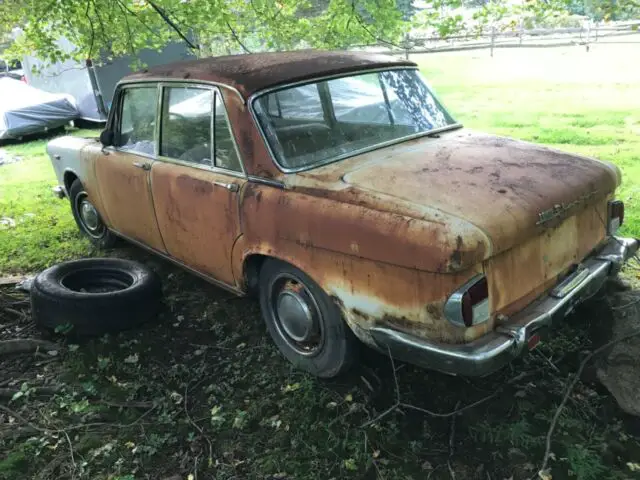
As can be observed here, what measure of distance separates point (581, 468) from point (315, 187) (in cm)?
182

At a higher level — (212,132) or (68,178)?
(212,132)

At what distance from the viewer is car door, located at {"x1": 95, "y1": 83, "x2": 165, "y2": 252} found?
13.6 feet

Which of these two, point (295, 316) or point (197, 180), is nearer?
point (295, 316)

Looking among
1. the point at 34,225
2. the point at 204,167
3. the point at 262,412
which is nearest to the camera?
the point at 262,412

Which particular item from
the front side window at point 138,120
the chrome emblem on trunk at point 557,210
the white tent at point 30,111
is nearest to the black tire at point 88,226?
the front side window at point 138,120

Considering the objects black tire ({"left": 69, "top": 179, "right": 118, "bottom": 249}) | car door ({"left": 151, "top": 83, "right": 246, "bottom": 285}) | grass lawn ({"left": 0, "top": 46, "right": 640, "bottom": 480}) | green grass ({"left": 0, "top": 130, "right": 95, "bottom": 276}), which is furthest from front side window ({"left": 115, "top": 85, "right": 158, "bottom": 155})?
green grass ({"left": 0, "top": 130, "right": 95, "bottom": 276})

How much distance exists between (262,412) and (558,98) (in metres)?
11.8

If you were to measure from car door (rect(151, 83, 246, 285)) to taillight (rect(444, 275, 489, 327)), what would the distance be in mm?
1485

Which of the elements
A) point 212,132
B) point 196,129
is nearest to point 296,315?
point 212,132

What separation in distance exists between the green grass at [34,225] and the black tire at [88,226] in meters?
0.14

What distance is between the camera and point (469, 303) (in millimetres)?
2365

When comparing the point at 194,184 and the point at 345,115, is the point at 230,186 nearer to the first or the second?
the point at 194,184

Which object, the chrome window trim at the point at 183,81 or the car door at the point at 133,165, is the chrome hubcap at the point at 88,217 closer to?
the car door at the point at 133,165

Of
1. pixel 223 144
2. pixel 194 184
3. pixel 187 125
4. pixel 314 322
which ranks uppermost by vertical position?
pixel 187 125
